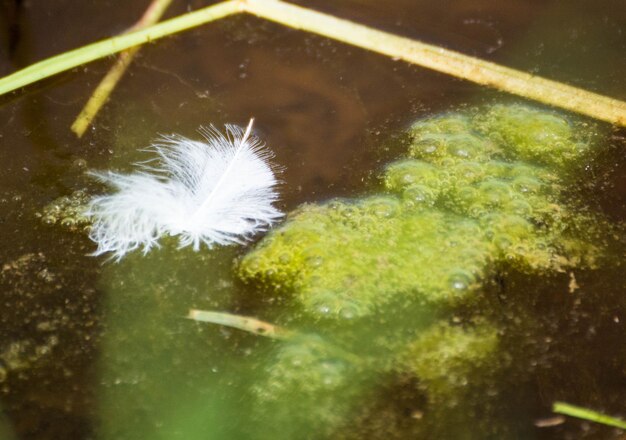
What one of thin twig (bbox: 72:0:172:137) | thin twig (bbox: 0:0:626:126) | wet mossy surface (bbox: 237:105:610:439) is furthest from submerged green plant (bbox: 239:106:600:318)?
thin twig (bbox: 72:0:172:137)

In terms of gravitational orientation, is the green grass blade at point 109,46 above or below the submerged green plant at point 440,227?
above

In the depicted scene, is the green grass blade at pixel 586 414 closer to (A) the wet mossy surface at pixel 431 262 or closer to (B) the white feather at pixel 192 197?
(A) the wet mossy surface at pixel 431 262

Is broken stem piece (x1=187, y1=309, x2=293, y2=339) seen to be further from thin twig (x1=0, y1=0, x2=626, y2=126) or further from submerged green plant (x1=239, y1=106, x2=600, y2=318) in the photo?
thin twig (x1=0, y1=0, x2=626, y2=126)

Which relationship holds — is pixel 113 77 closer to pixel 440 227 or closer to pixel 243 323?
pixel 243 323

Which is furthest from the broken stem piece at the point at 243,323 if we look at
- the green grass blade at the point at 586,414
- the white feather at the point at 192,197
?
the green grass blade at the point at 586,414

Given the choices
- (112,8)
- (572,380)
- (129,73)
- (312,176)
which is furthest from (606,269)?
(112,8)

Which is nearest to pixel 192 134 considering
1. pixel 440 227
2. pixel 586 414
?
pixel 440 227
